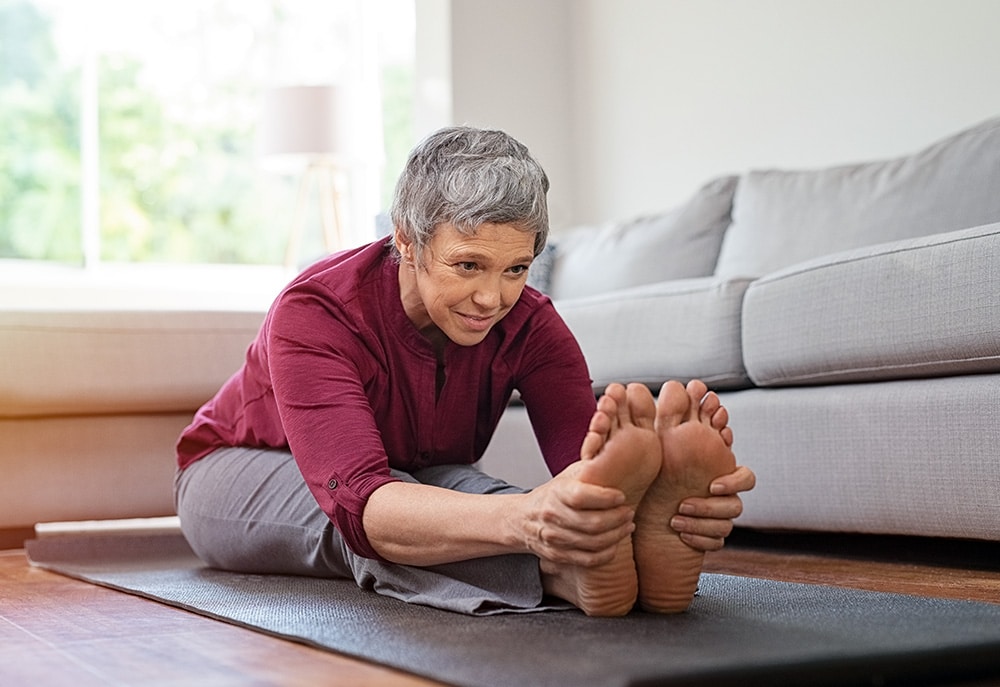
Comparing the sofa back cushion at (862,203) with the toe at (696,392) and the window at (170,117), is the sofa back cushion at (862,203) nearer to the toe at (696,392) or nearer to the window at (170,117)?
the toe at (696,392)

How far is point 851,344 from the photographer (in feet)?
6.89

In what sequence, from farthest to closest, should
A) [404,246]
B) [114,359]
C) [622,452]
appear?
1. [114,359]
2. [404,246]
3. [622,452]

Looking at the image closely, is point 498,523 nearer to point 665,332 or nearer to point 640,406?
point 640,406

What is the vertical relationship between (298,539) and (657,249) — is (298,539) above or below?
below

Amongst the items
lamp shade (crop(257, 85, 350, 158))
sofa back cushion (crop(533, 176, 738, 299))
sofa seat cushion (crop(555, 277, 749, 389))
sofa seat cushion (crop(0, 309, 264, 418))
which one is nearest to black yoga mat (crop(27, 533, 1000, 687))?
sofa seat cushion (crop(555, 277, 749, 389))

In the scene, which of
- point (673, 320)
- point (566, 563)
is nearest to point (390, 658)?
point (566, 563)

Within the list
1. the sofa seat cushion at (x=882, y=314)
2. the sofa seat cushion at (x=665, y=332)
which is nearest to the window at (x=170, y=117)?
the sofa seat cushion at (x=665, y=332)

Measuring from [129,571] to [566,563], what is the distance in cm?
120

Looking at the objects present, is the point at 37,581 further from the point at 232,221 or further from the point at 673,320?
the point at 232,221

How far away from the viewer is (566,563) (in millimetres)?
1368

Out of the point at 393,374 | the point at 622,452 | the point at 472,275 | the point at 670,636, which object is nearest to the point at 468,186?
the point at 472,275

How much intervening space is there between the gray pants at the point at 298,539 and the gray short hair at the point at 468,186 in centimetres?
35

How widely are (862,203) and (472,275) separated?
1.52 m

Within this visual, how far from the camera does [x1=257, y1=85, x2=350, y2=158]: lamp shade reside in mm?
5121
